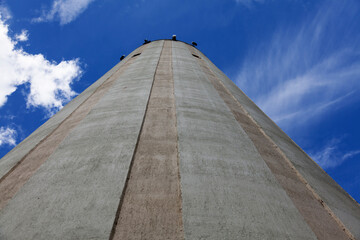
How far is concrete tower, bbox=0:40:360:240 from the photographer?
220 centimetres

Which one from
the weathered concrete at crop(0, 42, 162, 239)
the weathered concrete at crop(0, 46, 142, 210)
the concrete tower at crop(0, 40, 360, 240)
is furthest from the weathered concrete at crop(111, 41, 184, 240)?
the weathered concrete at crop(0, 46, 142, 210)

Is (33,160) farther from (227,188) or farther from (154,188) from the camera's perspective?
(227,188)

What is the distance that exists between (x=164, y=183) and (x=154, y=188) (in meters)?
0.12

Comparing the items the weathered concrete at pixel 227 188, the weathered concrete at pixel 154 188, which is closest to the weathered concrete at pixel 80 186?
the weathered concrete at pixel 154 188

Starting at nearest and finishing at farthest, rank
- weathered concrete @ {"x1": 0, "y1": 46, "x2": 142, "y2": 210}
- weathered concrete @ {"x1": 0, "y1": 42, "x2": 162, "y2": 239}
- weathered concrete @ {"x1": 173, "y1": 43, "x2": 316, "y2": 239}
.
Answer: weathered concrete @ {"x1": 0, "y1": 42, "x2": 162, "y2": 239} < weathered concrete @ {"x1": 173, "y1": 43, "x2": 316, "y2": 239} < weathered concrete @ {"x1": 0, "y1": 46, "x2": 142, "y2": 210}

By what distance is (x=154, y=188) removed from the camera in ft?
8.64

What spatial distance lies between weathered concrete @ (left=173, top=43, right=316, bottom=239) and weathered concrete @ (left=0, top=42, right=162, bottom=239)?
676mm

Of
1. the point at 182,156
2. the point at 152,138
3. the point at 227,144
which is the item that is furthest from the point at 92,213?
the point at 227,144

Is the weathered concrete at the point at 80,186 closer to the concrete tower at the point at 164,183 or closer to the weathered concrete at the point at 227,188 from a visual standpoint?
the concrete tower at the point at 164,183

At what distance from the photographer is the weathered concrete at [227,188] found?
2.23 meters

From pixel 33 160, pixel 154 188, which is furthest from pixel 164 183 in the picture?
pixel 33 160

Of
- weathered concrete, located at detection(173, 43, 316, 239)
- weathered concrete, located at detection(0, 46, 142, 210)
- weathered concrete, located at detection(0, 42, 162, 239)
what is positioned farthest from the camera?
weathered concrete, located at detection(0, 46, 142, 210)

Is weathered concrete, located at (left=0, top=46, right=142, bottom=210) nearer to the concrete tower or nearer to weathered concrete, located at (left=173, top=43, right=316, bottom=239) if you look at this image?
the concrete tower

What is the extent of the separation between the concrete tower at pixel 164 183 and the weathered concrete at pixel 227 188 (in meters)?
0.01
